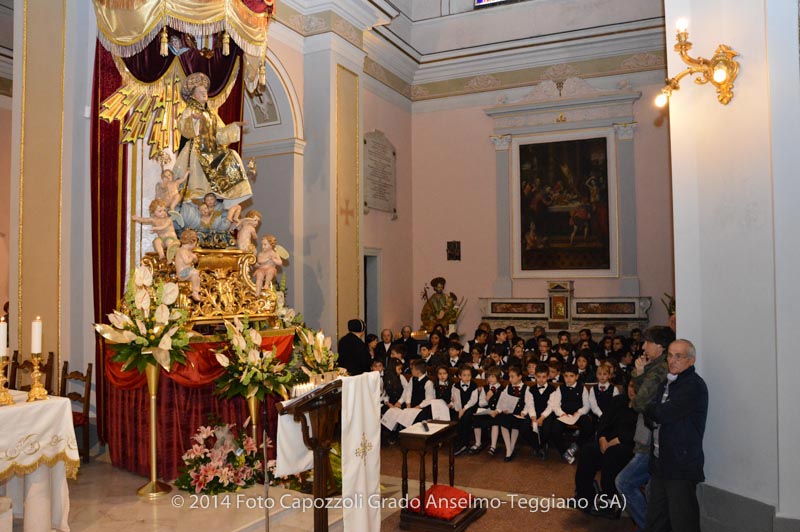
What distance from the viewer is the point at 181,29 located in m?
6.35

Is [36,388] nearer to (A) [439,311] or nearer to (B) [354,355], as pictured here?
(B) [354,355]

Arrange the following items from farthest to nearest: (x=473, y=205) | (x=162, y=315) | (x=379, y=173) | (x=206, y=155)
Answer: (x=473, y=205), (x=379, y=173), (x=206, y=155), (x=162, y=315)

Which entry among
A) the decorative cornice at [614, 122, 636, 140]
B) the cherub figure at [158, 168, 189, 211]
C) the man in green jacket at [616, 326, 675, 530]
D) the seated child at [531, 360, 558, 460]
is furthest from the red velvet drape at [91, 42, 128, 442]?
the decorative cornice at [614, 122, 636, 140]

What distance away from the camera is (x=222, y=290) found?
6777 millimetres

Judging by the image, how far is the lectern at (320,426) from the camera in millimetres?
4445

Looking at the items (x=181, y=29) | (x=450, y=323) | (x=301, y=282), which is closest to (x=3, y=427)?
(x=181, y=29)

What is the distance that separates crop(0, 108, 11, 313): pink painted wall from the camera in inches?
457

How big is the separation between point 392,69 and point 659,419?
36.8 ft

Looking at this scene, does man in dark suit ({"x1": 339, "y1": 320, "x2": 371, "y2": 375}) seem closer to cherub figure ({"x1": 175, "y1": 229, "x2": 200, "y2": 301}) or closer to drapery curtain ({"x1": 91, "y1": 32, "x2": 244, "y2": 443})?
cherub figure ({"x1": 175, "y1": 229, "x2": 200, "y2": 301})

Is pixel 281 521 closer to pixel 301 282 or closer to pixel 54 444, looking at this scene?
pixel 54 444

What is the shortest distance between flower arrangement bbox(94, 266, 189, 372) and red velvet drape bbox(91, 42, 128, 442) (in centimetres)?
119

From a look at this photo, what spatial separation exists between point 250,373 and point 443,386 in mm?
3354

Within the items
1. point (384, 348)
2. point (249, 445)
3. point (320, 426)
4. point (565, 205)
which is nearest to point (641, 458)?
point (320, 426)

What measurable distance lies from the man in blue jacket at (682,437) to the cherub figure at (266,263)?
4.24m
